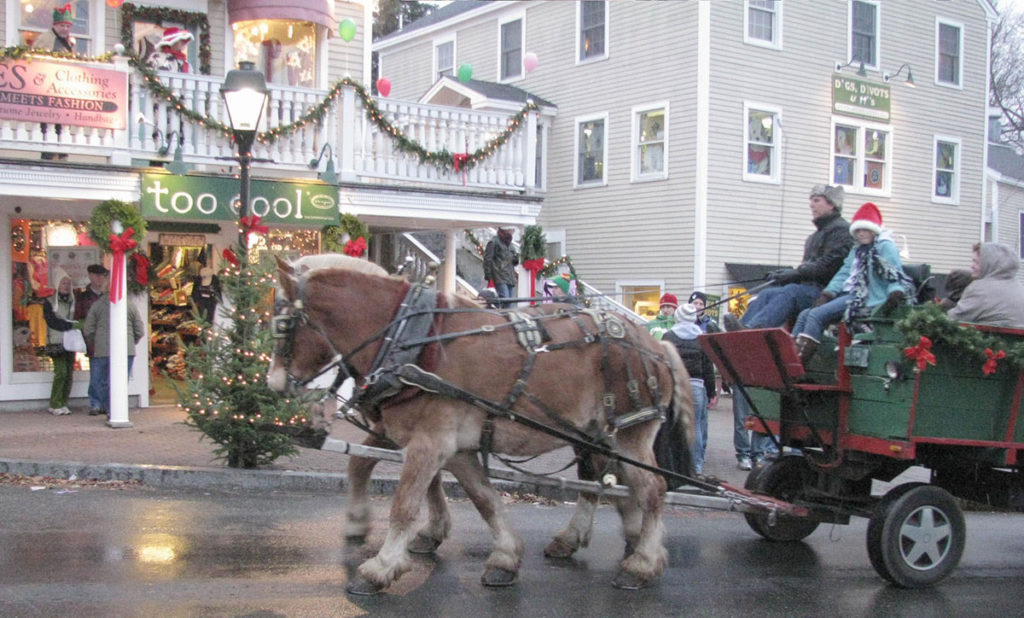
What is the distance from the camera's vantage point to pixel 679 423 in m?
6.93

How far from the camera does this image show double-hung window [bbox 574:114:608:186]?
2319 centimetres

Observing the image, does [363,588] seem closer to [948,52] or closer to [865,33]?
[865,33]

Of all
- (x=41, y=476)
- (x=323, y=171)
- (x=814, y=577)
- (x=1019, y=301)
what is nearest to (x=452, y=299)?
(x=814, y=577)

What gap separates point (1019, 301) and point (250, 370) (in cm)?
641

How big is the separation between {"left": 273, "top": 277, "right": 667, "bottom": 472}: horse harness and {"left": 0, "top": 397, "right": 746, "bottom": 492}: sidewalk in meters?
3.27

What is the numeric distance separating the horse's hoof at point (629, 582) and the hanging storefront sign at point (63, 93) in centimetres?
877

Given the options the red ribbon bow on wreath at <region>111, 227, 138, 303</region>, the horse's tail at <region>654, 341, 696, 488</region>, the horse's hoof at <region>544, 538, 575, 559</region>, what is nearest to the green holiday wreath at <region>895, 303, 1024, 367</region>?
the horse's tail at <region>654, 341, 696, 488</region>

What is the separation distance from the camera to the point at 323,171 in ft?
43.6

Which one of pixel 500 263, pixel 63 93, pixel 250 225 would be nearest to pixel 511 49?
pixel 500 263

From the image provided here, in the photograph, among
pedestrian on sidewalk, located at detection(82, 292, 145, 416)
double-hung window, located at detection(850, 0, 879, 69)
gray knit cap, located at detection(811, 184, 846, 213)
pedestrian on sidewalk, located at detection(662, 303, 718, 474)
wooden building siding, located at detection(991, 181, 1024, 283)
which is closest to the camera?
gray knit cap, located at detection(811, 184, 846, 213)

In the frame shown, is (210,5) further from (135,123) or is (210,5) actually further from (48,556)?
(48,556)

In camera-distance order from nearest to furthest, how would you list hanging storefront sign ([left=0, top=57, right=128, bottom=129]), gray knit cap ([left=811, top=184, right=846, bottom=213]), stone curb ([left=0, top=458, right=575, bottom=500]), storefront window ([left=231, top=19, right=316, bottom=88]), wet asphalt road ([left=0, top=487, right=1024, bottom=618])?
wet asphalt road ([left=0, top=487, right=1024, bottom=618])
gray knit cap ([left=811, top=184, right=846, bottom=213])
stone curb ([left=0, top=458, right=575, bottom=500])
hanging storefront sign ([left=0, top=57, right=128, bottom=129])
storefront window ([left=231, top=19, right=316, bottom=88])

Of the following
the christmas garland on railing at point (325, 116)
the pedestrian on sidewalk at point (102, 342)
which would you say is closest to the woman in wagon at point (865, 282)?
the christmas garland on railing at point (325, 116)

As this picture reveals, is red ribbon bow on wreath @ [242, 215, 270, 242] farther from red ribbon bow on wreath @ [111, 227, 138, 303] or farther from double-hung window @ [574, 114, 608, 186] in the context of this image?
double-hung window @ [574, 114, 608, 186]
